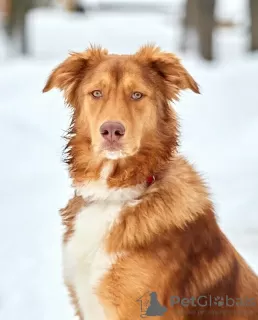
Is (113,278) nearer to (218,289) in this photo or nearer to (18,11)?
(218,289)

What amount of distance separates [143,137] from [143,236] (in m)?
0.61

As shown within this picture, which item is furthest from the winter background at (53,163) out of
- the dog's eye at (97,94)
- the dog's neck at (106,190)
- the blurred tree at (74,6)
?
the blurred tree at (74,6)

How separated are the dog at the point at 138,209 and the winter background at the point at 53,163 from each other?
0.49 metres

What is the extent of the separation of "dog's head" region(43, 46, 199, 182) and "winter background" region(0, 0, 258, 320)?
505 millimetres

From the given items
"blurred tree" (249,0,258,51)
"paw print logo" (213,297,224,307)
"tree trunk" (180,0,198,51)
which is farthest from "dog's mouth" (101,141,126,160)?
"tree trunk" (180,0,198,51)

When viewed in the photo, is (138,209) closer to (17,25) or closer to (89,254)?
(89,254)

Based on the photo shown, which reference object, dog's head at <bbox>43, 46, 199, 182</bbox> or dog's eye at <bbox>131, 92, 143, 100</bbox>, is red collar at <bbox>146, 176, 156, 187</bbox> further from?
dog's eye at <bbox>131, 92, 143, 100</bbox>

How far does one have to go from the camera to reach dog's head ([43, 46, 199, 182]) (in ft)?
12.6

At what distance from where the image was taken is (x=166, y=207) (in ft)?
12.9

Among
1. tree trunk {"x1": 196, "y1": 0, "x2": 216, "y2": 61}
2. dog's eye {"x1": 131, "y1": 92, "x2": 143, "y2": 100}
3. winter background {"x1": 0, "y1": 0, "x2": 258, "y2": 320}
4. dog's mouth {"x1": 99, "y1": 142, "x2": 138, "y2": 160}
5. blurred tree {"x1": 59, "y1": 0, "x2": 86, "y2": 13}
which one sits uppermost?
blurred tree {"x1": 59, "y1": 0, "x2": 86, "y2": 13}

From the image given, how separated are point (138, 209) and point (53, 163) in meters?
5.64

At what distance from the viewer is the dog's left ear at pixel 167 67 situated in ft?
13.2

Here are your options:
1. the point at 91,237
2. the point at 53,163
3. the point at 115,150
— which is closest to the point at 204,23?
the point at 53,163

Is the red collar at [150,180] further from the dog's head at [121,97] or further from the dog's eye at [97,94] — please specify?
the dog's eye at [97,94]
